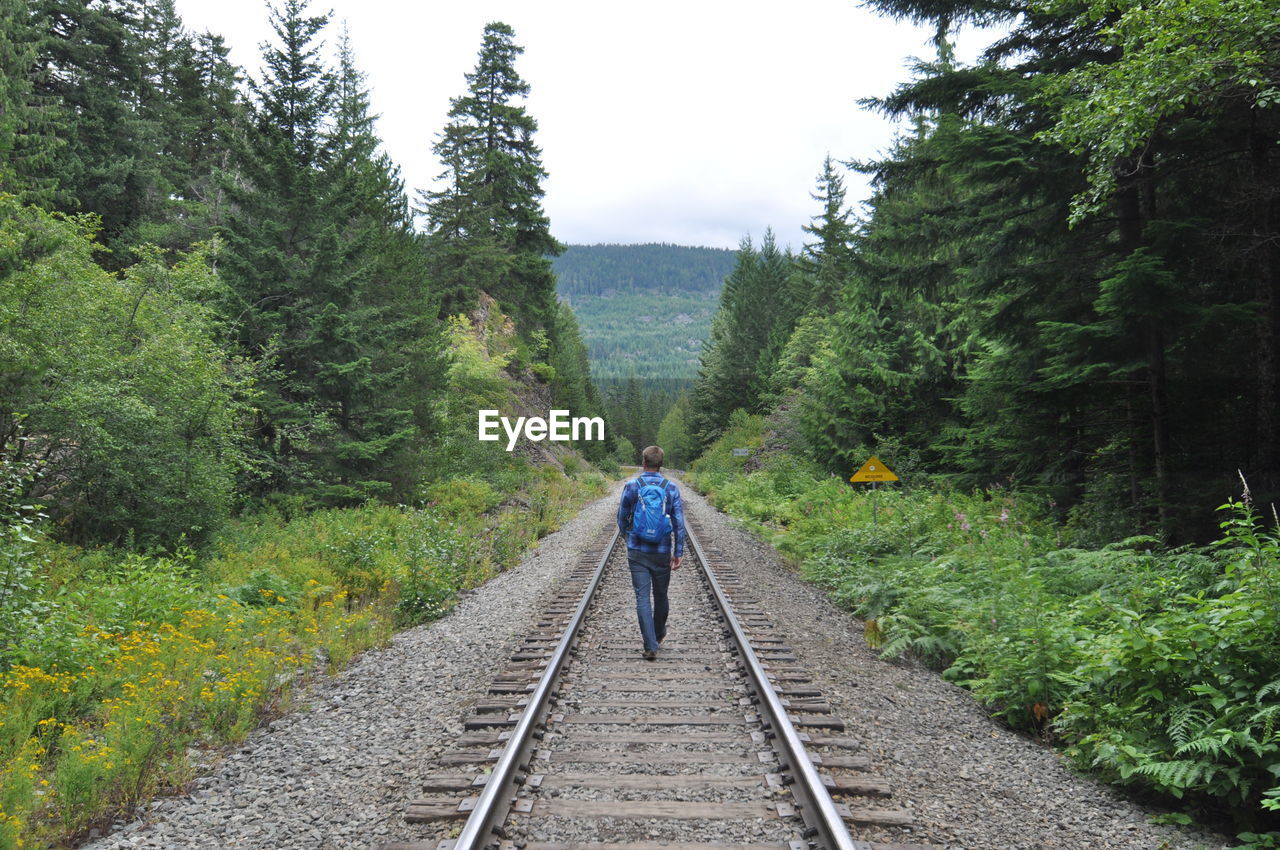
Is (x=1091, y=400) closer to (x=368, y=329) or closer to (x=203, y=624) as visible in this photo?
(x=203, y=624)

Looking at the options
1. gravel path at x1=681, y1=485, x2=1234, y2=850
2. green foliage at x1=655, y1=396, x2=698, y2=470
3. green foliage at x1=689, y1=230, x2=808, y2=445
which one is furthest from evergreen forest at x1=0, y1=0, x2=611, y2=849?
green foliage at x1=655, y1=396, x2=698, y2=470

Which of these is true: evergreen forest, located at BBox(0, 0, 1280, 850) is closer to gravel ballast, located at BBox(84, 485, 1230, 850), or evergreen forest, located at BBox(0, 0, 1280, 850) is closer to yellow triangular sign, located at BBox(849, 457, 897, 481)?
gravel ballast, located at BBox(84, 485, 1230, 850)

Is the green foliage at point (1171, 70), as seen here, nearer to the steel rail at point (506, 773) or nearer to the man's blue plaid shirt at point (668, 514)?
the man's blue plaid shirt at point (668, 514)

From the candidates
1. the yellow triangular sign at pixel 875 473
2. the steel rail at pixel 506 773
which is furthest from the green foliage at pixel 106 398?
the yellow triangular sign at pixel 875 473

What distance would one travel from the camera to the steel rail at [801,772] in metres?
3.43

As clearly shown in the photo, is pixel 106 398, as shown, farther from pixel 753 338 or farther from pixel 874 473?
pixel 753 338

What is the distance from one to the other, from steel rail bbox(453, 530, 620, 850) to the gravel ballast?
1.36ft

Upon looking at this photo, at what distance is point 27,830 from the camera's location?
12.2 ft

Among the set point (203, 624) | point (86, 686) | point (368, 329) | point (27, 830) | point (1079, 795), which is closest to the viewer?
point (27, 830)

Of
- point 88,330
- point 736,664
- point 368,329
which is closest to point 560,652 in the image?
point 736,664

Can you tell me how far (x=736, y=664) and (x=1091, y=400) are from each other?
7.14 m

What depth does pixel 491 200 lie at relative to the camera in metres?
35.0

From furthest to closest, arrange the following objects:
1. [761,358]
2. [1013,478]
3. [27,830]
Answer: [761,358] → [1013,478] → [27,830]

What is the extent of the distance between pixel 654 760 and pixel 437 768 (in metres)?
1.54
